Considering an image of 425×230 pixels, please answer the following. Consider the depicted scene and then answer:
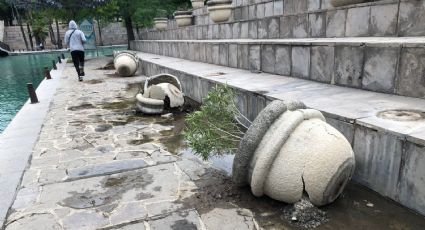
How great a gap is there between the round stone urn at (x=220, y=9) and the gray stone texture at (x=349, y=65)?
7107mm

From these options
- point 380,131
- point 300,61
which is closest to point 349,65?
point 300,61

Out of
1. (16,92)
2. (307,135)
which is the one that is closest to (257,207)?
(307,135)

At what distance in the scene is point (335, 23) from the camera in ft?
20.7

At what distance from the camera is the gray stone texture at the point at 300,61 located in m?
5.38

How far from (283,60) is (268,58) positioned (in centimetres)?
Answer: 50

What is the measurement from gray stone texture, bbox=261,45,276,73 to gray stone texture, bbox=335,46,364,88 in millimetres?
1752

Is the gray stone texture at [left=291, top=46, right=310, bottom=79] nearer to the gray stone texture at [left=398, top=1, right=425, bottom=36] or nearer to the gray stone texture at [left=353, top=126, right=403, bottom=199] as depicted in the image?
the gray stone texture at [left=398, top=1, right=425, bottom=36]

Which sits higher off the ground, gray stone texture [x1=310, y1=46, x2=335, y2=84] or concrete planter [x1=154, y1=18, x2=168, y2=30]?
concrete planter [x1=154, y1=18, x2=168, y2=30]

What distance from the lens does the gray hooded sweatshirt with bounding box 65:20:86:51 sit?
10.9m

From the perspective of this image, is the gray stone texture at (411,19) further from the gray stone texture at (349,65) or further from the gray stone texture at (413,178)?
the gray stone texture at (413,178)

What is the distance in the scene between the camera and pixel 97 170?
397 cm

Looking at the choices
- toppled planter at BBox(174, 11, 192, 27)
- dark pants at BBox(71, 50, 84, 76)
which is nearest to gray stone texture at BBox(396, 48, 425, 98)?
dark pants at BBox(71, 50, 84, 76)

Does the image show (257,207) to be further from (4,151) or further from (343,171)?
(4,151)

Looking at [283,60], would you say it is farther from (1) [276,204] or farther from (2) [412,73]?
(1) [276,204]
